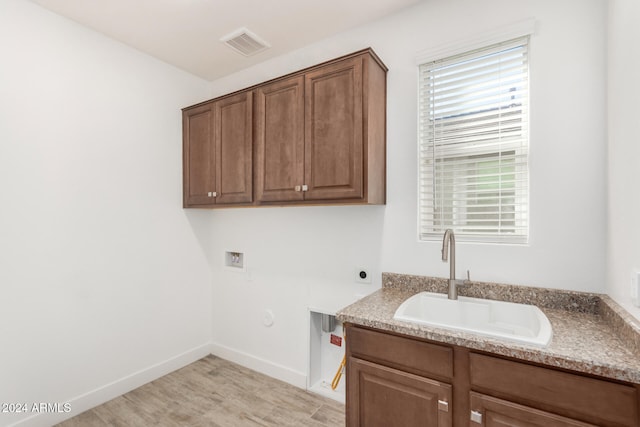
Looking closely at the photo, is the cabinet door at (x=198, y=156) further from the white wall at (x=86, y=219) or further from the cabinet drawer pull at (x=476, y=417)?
the cabinet drawer pull at (x=476, y=417)

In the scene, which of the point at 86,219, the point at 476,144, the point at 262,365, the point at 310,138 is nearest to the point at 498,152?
the point at 476,144

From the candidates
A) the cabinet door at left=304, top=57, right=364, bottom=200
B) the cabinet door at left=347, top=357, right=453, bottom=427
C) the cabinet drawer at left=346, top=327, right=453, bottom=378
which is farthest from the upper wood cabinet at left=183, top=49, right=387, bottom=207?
the cabinet door at left=347, top=357, right=453, bottom=427

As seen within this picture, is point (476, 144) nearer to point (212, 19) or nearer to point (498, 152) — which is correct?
point (498, 152)

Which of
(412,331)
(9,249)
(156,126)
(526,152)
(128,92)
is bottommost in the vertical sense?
(412,331)

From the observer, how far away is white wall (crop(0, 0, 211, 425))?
1.95 m

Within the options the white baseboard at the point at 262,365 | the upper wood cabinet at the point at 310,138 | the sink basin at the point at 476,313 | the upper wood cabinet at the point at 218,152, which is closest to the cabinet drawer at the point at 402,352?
the sink basin at the point at 476,313

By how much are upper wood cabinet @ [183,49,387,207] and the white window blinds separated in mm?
313

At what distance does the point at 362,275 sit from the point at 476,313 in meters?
0.76

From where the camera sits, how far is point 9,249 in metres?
1.91

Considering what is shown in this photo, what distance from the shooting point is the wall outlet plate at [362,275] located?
7.17 ft

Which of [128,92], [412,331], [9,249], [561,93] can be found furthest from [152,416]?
[561,93]

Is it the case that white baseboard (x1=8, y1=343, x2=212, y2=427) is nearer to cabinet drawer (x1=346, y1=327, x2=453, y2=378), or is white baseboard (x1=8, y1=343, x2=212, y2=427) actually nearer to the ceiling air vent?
cabinet drawer (x1=346, y1=327, x2=453, y2=378)

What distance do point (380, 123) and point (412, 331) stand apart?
4.27 feet

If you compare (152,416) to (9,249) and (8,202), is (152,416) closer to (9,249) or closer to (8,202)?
(9,249)
